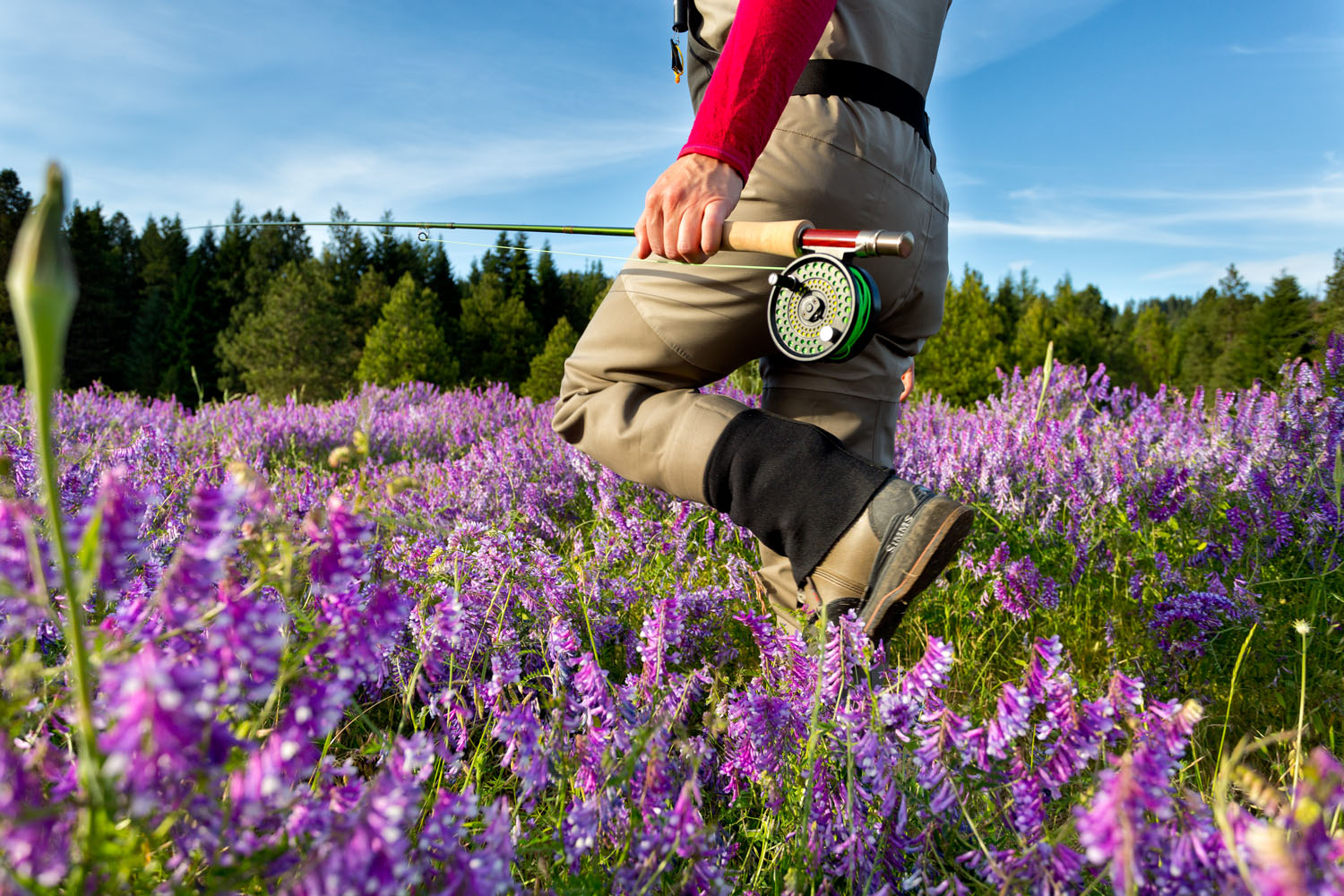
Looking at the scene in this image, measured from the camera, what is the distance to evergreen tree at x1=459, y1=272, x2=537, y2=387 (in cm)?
3109

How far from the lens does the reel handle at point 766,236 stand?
180 centimetres

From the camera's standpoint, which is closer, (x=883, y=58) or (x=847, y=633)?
(x=847, y=633)

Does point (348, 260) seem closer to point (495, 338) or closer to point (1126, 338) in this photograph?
point (495, 338)

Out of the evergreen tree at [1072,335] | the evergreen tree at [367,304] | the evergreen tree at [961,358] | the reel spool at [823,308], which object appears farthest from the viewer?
the evergreen tree at [367,304]

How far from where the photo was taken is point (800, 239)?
1.80 m

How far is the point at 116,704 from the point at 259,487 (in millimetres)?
257

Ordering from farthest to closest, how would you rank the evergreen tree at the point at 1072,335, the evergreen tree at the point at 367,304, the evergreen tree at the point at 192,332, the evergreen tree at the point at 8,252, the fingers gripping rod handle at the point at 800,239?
the evergreen tree at the point at 192,332 → the evergreen tree at the point at 367,304 → the evergreen tree at the point at 8,252 → the evergreen tree at the point at 1072,335 → the fingers gripping rod handle at the point at 800,239

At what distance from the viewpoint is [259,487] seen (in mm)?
770

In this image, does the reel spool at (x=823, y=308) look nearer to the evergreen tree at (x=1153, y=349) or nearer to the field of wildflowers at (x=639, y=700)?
the field of wildflowers at (x=639, y=700)

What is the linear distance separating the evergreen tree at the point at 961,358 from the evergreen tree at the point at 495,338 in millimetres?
17970

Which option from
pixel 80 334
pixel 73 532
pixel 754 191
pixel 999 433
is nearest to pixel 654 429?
pixel 754 191

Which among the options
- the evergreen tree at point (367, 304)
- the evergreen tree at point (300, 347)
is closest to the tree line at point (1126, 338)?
the evergreen tree at point (300, 347)

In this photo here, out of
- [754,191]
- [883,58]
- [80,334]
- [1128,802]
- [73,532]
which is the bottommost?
[80,334]

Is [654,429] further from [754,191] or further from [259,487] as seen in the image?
[259,487]
